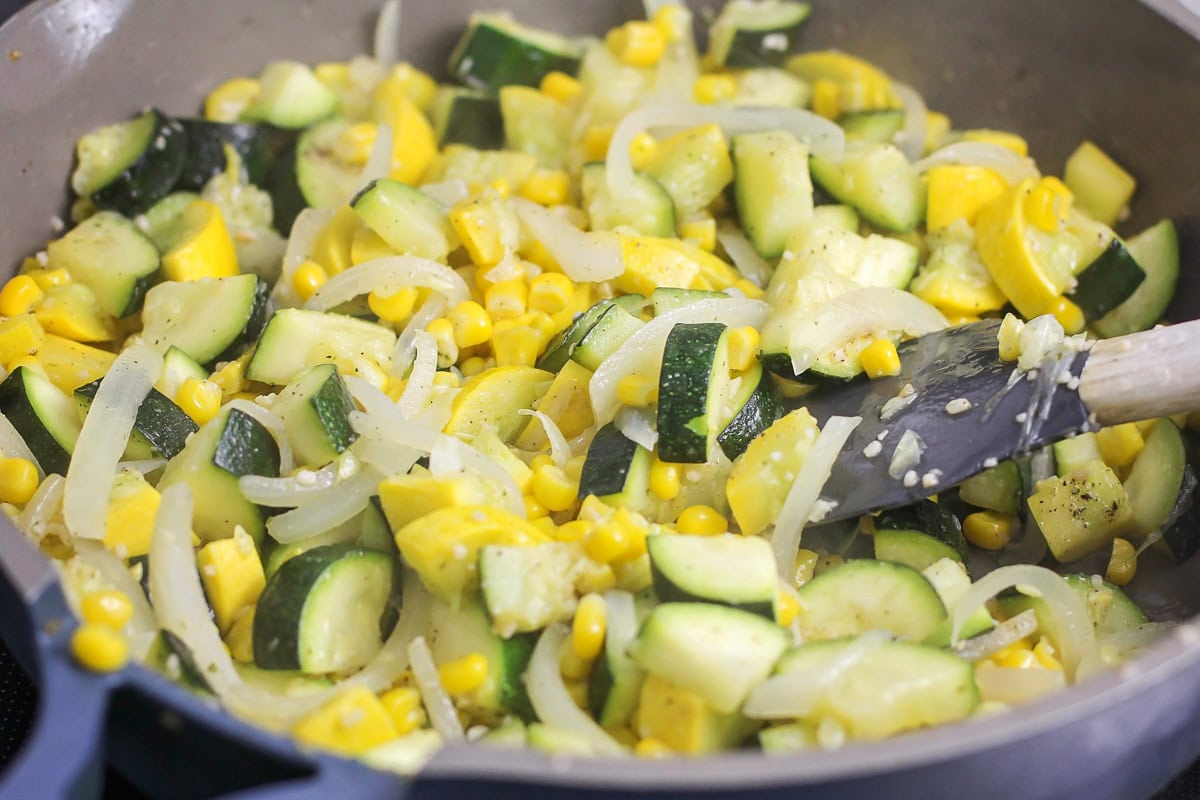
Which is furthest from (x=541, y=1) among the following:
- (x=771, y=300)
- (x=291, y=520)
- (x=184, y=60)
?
(x=291, y=520)

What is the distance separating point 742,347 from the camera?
320 centimetres

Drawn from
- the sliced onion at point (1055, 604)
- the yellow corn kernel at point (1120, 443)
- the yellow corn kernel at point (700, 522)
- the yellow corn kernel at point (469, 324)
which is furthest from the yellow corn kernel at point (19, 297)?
the yellow corn kernel at point (1120, 443)

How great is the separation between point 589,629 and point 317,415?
967 mm

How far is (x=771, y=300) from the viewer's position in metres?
3.53

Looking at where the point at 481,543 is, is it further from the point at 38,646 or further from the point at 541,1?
the point at 541,1

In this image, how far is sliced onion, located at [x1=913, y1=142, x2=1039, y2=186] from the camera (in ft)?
12.7

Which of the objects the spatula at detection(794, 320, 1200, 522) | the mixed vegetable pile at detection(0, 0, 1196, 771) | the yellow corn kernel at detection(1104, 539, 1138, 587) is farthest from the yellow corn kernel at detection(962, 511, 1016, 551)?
the spatula at detection(794, 320, 1200, 522)

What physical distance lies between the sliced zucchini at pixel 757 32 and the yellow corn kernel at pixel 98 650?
3.27m

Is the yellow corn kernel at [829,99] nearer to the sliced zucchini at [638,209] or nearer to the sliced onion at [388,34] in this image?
the sliced zucchini at [638,209]

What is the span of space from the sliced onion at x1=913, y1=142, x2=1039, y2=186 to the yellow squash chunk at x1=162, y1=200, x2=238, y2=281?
7.91 ft

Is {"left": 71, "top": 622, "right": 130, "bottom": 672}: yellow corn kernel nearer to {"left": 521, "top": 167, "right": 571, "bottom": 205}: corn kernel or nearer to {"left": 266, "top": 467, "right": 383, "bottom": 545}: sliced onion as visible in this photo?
{"left": 266, "top": 467, "right": 383, "bottom": 545}: sliced onion

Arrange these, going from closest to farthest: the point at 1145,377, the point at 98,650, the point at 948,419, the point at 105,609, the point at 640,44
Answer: the point at 98,650
the point at 105,609
the point at 1145,377
the point at 948,419
the point at 640,44

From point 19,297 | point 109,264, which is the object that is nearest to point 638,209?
point 109,264

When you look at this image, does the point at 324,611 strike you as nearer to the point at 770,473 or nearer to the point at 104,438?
the point at 104,438
